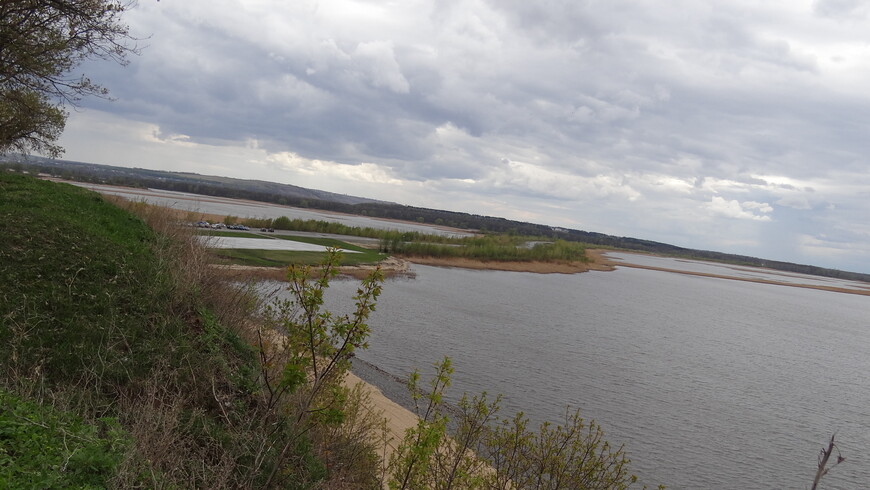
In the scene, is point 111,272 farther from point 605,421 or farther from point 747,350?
point 747,350

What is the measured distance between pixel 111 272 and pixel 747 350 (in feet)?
104

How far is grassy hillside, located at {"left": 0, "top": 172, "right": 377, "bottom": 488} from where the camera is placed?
14.8ft

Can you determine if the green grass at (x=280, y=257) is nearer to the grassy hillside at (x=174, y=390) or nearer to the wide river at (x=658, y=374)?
the wide river at (x=658, y=374)

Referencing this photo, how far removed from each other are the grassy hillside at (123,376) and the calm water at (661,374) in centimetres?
823

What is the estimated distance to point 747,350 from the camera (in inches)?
1172

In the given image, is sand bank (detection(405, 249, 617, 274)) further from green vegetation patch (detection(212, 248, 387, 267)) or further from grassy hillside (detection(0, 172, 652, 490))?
grassy hillside (detection(0, 172, 652, 490))

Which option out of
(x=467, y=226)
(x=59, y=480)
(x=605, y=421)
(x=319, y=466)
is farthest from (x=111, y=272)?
(x=467, y=226)

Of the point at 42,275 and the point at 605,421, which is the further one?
the point at 605,421

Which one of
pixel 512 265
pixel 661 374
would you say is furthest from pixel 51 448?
pixel 512 265

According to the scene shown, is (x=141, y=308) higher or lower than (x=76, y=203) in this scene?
lower

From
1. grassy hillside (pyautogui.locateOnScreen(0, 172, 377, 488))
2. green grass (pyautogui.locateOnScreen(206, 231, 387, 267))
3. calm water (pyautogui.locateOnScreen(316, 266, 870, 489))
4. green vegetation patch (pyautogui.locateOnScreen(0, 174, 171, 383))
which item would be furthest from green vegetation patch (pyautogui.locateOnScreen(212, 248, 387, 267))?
grassy hillside (pyautogui.locateOnScreen(0, 172, 377, 488))

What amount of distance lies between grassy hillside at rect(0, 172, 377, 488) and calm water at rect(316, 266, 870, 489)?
8.23 meters

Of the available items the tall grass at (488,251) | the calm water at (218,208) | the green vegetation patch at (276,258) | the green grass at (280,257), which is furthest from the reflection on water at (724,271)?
the green vegetation patch at (276,258)

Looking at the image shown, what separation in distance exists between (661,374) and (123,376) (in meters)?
20.3
